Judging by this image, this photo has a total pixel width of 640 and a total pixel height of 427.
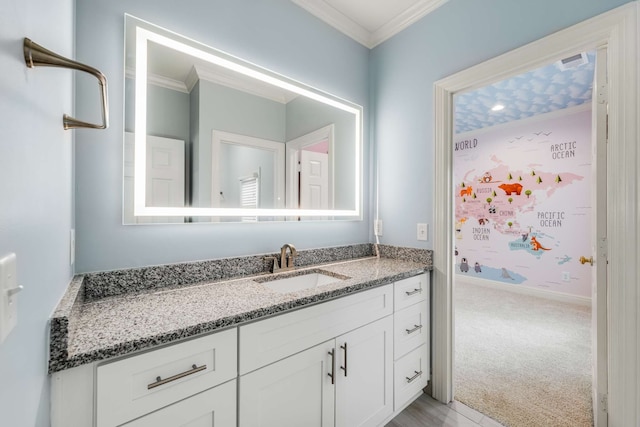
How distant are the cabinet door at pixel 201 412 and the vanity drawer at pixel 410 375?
981mm

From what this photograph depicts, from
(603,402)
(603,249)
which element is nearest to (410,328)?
(603,402)

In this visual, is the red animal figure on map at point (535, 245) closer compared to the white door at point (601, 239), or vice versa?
the white door at point (601, 239)

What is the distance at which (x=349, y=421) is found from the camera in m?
1.31

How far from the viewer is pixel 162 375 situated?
81 centimetres

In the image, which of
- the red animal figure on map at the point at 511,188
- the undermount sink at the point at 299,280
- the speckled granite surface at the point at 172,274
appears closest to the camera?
the speckled granite surface at the point at 172,274

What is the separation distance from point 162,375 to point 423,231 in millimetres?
1611

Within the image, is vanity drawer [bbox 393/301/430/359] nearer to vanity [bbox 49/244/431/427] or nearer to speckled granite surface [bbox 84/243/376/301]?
vanity [bbox 49/244/431/427]

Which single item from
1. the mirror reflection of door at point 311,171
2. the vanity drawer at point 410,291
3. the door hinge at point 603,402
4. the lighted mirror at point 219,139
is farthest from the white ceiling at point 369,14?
the door hinge at point 603,402

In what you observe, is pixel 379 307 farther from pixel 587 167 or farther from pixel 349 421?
pixel 587 167

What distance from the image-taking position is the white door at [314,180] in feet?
6.00

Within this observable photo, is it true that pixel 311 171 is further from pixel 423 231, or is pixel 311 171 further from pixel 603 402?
pixel 603 402

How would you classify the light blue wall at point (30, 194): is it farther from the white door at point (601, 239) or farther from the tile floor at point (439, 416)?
the white door at point (601, 239)

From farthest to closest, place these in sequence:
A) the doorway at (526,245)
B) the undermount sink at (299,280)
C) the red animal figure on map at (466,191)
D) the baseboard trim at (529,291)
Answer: the red animal figure on map at (466,191) < the baseboard trim at (529,291) < the doorway at (526,245) < the undermount sink at (299,280)

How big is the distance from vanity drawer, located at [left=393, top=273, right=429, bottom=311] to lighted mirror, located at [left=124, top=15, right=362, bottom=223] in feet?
2.20
